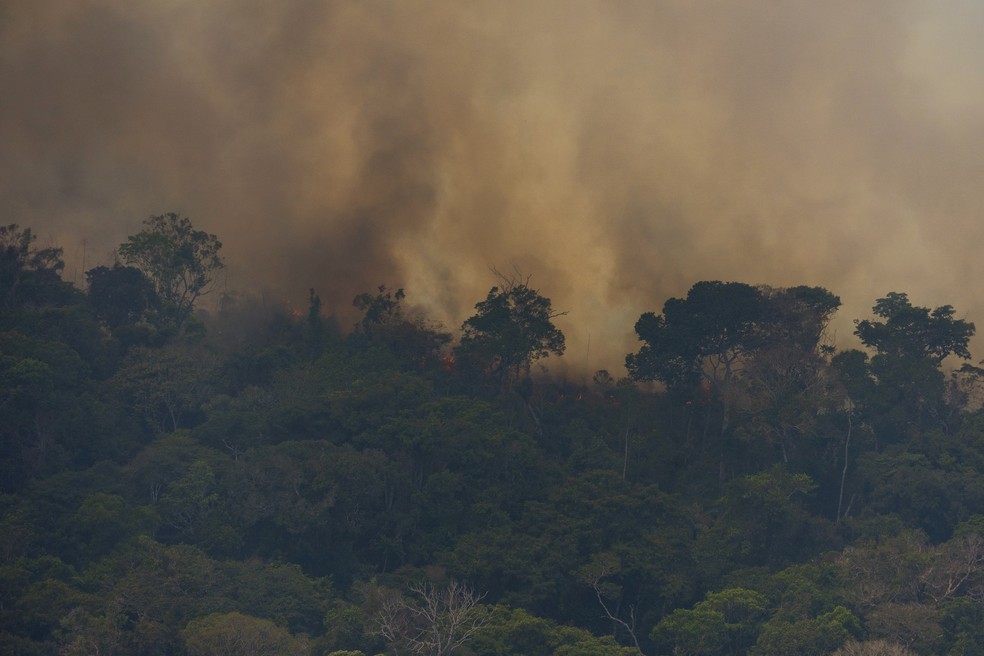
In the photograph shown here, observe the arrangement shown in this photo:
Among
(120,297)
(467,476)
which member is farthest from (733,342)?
(120,297)

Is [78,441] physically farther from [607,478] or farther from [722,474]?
[722,474]

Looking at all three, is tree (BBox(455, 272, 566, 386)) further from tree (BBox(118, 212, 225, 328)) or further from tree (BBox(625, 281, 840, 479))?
tree (BBox(118, 212, 225, 328))

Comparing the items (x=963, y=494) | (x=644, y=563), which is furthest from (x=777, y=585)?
(x=963, y=494)

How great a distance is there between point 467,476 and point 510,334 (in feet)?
30.7

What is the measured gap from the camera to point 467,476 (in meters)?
54.8

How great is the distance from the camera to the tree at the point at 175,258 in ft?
220

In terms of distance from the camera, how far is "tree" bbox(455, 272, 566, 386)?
62.2 metres

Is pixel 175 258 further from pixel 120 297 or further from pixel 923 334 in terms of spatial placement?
pixel 923 334

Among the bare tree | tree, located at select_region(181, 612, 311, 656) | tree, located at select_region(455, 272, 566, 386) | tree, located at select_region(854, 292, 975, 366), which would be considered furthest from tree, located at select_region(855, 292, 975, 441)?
tree, located at select_region(181, 612, 311, 656)

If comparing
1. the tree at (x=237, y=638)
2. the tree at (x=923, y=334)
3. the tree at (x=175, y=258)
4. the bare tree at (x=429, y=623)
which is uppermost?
the tree at (x=175, y=258)

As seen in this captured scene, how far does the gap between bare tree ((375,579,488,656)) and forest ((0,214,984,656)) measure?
0.14 m

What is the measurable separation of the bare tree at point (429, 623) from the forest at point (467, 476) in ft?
0.46

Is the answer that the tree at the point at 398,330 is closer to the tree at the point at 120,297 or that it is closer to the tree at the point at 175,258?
the tree at the point at 175,258

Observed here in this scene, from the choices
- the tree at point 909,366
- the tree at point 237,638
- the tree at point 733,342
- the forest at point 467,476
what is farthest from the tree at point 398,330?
the tree at point 237,638
